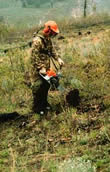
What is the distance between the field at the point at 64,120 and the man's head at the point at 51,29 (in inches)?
50.0

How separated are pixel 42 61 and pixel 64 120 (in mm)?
1387

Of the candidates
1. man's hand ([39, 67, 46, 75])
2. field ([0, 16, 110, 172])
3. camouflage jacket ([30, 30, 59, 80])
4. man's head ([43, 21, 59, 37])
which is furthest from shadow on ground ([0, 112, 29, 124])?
man's head ([43, 21, 59, 37])

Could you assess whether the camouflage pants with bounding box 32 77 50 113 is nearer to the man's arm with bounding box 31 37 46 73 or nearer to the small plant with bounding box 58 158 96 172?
the man's arm with bounding box 31 37 46 73

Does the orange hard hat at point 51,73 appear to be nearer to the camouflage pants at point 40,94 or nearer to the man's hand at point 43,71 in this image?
the man's hand at point 43,71

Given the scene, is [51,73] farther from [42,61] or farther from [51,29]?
[51,29]

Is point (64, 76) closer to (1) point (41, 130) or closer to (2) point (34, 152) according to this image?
(1) point (41, 130)

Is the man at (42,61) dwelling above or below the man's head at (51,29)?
below

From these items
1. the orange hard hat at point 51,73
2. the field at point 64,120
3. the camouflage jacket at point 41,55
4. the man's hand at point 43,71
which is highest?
the camouflage jacket at point 41,55

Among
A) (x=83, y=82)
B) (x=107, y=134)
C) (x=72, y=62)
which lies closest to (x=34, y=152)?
(x=107, y=134)

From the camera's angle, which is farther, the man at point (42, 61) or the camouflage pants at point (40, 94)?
the camouflage pants at point (40, 94)

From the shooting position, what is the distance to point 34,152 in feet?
21.3

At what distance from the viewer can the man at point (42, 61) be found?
7938 mm

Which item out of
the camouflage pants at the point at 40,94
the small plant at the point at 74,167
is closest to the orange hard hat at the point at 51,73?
the camouflage pants at the point at 40,94

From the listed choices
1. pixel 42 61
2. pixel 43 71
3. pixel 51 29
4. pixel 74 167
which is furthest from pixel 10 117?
pixel 74 167
